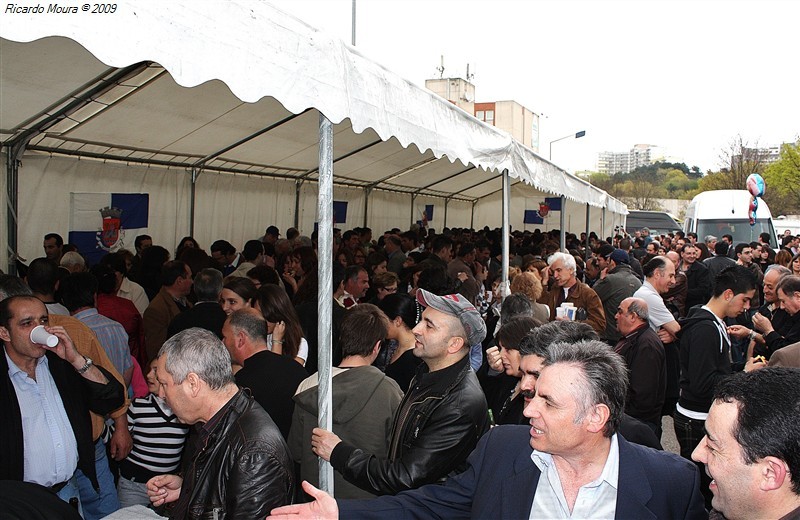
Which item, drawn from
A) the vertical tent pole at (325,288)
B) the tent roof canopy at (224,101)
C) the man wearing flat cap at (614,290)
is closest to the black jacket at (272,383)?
the vertical tent pole at (325,288)

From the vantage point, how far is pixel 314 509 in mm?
2248

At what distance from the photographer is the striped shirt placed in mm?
3814

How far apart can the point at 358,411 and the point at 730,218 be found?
17850 mm

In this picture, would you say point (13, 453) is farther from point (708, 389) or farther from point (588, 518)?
point (708, 389)

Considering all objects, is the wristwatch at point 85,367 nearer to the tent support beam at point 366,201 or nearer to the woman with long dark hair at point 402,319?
the woman with long dark hair at point 402,319

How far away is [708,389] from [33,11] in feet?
14.1

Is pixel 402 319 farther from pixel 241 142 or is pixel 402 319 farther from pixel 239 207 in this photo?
pixel 239 207

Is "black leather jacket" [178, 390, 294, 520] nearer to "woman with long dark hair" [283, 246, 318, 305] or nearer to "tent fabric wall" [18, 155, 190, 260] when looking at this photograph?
"woman with long dark hair" [283, 246, 318, 305]

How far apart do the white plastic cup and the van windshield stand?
18.2 meters

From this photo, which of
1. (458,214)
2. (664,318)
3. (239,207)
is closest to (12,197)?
(239,207)

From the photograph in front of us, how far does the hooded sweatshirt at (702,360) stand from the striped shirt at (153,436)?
332cm

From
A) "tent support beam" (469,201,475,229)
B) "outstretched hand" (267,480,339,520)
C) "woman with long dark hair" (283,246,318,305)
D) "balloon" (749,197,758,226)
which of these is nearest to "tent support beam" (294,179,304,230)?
"woman with long dark hair" (283,246,318,305)

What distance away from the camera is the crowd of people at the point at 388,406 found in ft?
6.89

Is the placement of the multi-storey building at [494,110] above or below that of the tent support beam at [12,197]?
above
